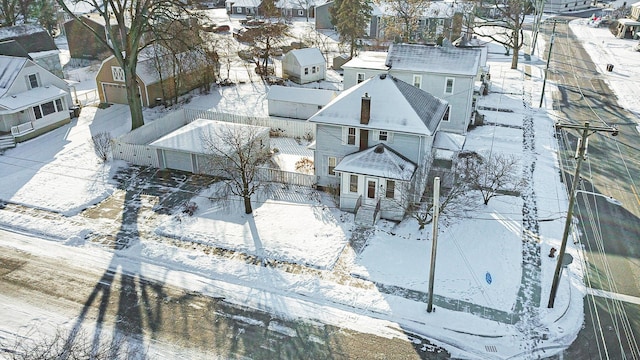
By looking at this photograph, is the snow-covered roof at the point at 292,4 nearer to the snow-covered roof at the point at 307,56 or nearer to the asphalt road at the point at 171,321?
the snow-covered roof at the point at 307,56

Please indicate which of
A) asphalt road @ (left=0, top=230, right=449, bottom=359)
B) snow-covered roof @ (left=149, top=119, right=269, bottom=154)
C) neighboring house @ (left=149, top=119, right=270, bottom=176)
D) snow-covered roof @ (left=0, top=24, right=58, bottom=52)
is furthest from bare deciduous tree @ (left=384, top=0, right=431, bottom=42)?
asphalt road @ (left=0, top=230, right=449, bottom=359)

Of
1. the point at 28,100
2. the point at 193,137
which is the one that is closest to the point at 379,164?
the point at 193,137

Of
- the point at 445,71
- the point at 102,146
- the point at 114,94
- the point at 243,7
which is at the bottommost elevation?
the point at 102,146

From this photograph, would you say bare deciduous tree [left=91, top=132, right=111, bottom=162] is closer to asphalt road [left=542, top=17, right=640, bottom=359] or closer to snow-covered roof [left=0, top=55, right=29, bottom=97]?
snow-covered roof [left=0, top=55, right=29, bottom=97]

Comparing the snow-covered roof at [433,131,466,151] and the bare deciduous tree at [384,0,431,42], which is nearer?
the snow-covered roof at [433,131,466,151]

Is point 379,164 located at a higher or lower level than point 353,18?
lower

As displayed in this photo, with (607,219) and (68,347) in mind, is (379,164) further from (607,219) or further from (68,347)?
(68,347)
